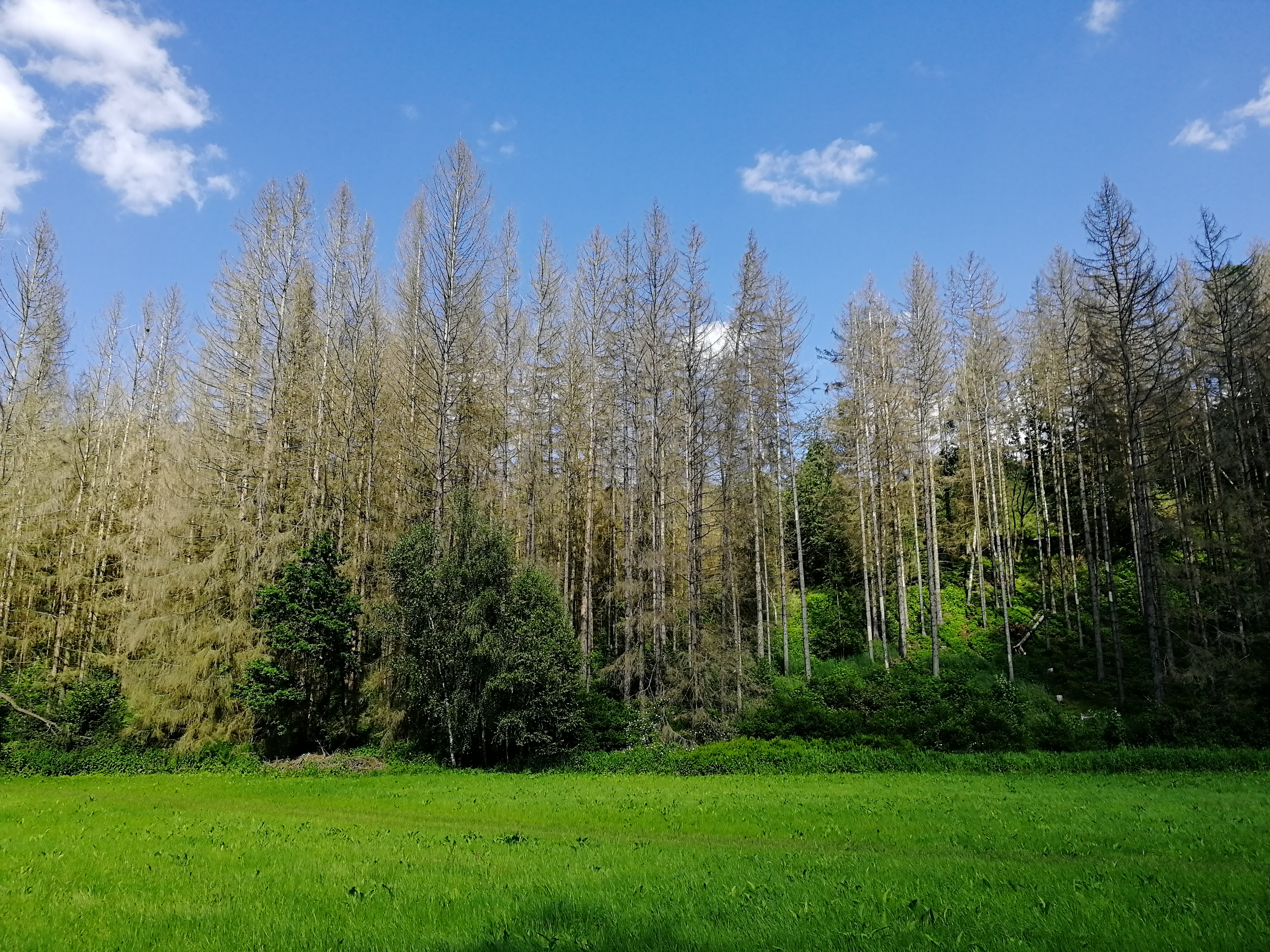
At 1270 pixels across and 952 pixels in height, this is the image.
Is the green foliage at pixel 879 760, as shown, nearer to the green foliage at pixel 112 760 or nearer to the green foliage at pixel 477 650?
the green foliage at pixel 477 650

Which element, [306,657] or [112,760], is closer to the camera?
[112,760]

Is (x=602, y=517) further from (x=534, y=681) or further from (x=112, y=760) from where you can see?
(x=112, y=760)

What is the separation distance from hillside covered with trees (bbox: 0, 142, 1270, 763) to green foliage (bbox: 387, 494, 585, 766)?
0.11 m

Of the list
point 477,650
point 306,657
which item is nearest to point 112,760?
point 306,657

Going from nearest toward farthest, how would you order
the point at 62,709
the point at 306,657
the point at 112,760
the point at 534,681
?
1. the point at 534,681
2. the point at 112,760
3. the point at 62,709
4. the point at 306,657

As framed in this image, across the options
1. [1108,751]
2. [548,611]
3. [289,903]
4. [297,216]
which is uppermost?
[297,216]

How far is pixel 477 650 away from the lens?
20.9 m

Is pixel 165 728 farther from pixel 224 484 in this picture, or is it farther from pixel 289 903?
pixel 289 903

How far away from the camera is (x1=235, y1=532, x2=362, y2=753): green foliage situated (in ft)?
72.1

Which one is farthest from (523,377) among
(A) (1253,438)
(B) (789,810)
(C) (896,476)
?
(A) (1253,438)

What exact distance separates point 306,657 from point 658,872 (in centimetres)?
1940

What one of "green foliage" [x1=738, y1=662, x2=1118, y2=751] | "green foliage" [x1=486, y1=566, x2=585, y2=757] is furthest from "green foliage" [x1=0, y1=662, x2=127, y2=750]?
"green foliage" [x1=738, y1=662, x2=1118, y2=751]

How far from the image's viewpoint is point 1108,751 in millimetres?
18844

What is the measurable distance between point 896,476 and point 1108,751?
45.1 feet
